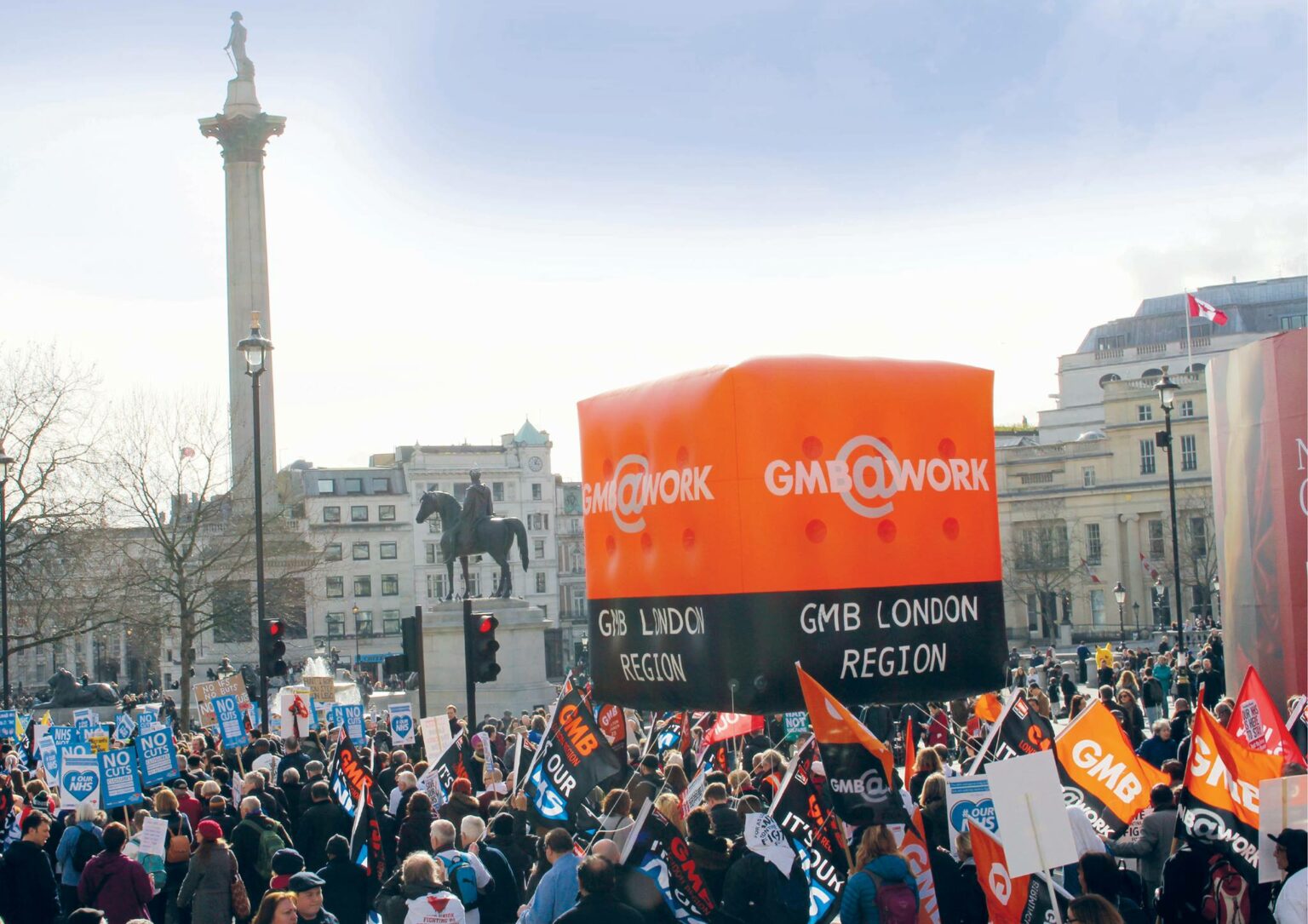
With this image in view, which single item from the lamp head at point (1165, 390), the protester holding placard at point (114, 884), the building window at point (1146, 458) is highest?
the building window at point (1146, 458)

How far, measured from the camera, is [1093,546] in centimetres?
9988

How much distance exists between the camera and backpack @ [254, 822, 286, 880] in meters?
12.8

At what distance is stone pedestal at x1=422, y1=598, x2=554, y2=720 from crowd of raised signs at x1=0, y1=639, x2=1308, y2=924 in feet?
61.2

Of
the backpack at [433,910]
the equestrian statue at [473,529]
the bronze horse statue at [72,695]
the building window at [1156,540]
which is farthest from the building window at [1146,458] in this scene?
the backpack at [433,910]

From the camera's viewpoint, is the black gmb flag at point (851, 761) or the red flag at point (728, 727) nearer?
the black gmb flag at point (851, 761)

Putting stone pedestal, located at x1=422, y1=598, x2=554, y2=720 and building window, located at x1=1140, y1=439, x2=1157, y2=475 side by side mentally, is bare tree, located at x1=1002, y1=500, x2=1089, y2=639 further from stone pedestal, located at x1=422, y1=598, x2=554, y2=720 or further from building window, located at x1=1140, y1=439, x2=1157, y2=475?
stone pedestal, located at x1=422, y1=598, x2=554, y2=720

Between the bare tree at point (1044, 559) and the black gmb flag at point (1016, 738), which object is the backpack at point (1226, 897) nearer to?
the black gmb flag at point (1016, 738)

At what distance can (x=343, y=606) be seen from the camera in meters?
106

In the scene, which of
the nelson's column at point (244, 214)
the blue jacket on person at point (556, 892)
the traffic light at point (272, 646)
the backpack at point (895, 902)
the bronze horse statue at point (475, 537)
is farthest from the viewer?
the nelson's column at point (244, 214)

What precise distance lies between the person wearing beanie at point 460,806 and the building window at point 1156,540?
293 ft

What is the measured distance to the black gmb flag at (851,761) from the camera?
30.3 ft

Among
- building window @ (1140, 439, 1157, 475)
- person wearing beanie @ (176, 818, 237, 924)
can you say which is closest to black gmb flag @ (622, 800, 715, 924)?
person wearing beanie @ (176, 818, 237, 924)

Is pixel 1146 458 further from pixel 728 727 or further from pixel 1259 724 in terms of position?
pixel 1259 724

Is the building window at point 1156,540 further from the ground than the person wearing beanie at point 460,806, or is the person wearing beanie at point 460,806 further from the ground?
the building window at point 1156,540
